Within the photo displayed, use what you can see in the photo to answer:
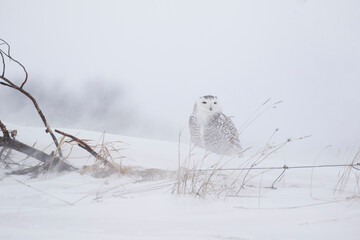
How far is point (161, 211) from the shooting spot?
38.3 inches

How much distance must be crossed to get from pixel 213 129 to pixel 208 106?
0.96 feet

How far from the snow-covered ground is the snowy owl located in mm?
2168

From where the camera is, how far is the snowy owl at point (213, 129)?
3758 millimetres

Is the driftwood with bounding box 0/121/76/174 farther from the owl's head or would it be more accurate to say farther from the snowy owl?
the owl's head

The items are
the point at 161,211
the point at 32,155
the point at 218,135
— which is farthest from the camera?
the point at 218,135

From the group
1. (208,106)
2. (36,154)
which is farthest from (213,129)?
(36,154)

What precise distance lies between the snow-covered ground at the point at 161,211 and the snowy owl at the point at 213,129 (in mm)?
2168

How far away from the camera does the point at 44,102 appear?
828 cm

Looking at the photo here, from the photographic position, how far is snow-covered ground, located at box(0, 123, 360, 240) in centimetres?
76

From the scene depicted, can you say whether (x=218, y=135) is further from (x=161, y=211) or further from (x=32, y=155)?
(x=161, y=211)

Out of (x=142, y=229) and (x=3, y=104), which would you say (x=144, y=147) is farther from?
(x=3, y=104)

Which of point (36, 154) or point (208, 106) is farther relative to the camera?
point (208, 106)

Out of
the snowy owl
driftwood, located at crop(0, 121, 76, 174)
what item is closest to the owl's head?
the snowy owl

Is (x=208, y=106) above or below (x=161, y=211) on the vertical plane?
above
